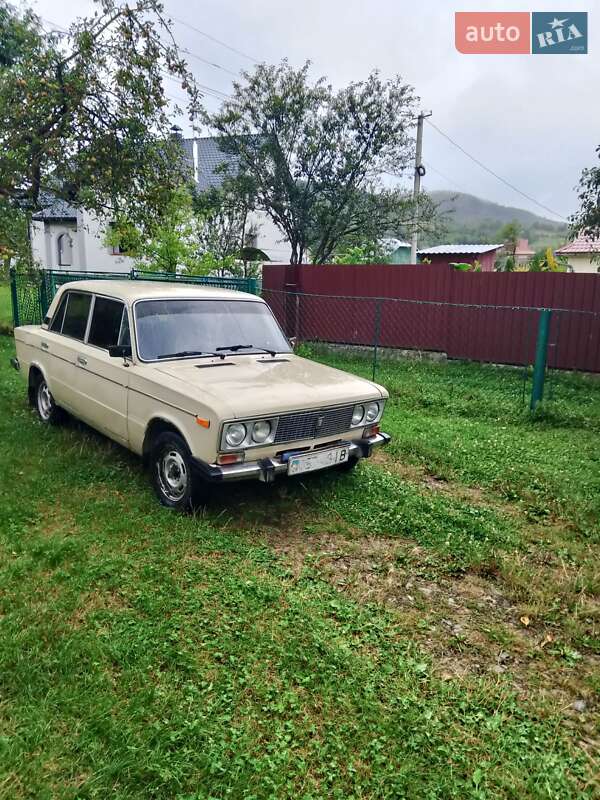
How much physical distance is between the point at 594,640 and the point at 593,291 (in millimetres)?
8598

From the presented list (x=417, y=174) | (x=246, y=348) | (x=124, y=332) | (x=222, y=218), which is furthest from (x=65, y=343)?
(x=417, y=174)

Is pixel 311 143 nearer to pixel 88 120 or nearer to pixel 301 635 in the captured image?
pixel 88 120

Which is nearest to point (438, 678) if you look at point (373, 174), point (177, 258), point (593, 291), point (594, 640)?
point (594, 640)

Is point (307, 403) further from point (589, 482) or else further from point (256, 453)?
point (589, 482)

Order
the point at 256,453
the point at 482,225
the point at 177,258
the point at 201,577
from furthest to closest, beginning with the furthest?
the point at 177,258 → the point at 482,225 → the point at 256,453 → the point at 201,577

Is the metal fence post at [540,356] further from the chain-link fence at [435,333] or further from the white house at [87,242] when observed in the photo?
the white house at [87,242]

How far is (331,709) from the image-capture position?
259 cm

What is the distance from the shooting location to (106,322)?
5.19m

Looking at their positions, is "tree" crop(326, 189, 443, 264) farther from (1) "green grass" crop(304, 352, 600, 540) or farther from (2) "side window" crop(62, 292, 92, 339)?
(2) "side window" crop(62, 292, 92, 339)

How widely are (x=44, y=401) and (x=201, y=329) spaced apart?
267 cm

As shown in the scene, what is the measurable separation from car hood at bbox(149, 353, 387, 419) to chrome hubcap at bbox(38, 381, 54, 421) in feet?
8.25

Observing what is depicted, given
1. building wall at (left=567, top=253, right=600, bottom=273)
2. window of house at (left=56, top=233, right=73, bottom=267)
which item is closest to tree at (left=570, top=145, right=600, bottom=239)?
building wall at (left=567, top=253, right=600, bottom=273)

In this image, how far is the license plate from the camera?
4168 mm

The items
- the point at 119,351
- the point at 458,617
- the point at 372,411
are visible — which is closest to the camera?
Answer: the point at 458,617
